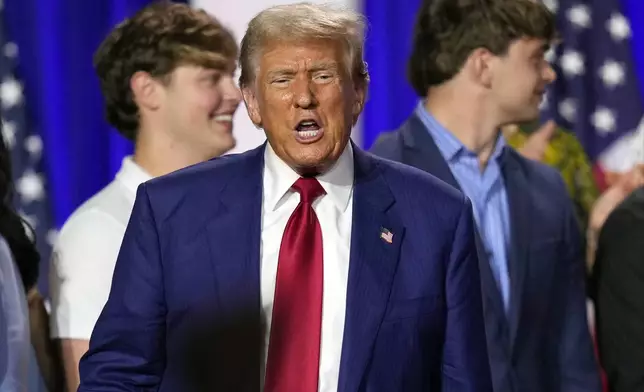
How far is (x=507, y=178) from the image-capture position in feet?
9.95

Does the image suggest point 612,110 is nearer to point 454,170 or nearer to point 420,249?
point 454,170

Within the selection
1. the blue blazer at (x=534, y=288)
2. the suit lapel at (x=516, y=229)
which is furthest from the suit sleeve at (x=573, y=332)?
the suit lapel at (x=516, y=229)

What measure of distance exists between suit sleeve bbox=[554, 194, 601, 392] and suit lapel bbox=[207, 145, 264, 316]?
1.14 metres

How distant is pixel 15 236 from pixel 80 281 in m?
0.20

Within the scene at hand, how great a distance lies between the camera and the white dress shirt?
2.01 metres

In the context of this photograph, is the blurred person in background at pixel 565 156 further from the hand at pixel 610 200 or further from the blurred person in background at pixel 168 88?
the blurred person in background at pixel 168 88

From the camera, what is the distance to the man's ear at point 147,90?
10.2ft

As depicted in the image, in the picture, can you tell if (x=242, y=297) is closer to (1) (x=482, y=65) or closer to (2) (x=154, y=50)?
(2) (x=154, y=50)

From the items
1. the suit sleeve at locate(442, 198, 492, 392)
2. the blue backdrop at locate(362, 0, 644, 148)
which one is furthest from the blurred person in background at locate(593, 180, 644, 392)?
the blue backdrop at locate(362, 0, 644, 148)

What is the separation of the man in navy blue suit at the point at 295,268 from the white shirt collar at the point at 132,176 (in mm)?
845

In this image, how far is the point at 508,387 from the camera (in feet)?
9.37

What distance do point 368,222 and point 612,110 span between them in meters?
3.21

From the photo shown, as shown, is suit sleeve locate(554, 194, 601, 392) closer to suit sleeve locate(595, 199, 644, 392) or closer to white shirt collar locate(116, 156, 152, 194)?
suit sleeve locate(595, 199, 644, 392)

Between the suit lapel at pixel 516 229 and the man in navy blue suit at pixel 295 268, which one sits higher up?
the man in navy blue suit at pixel 295 268
